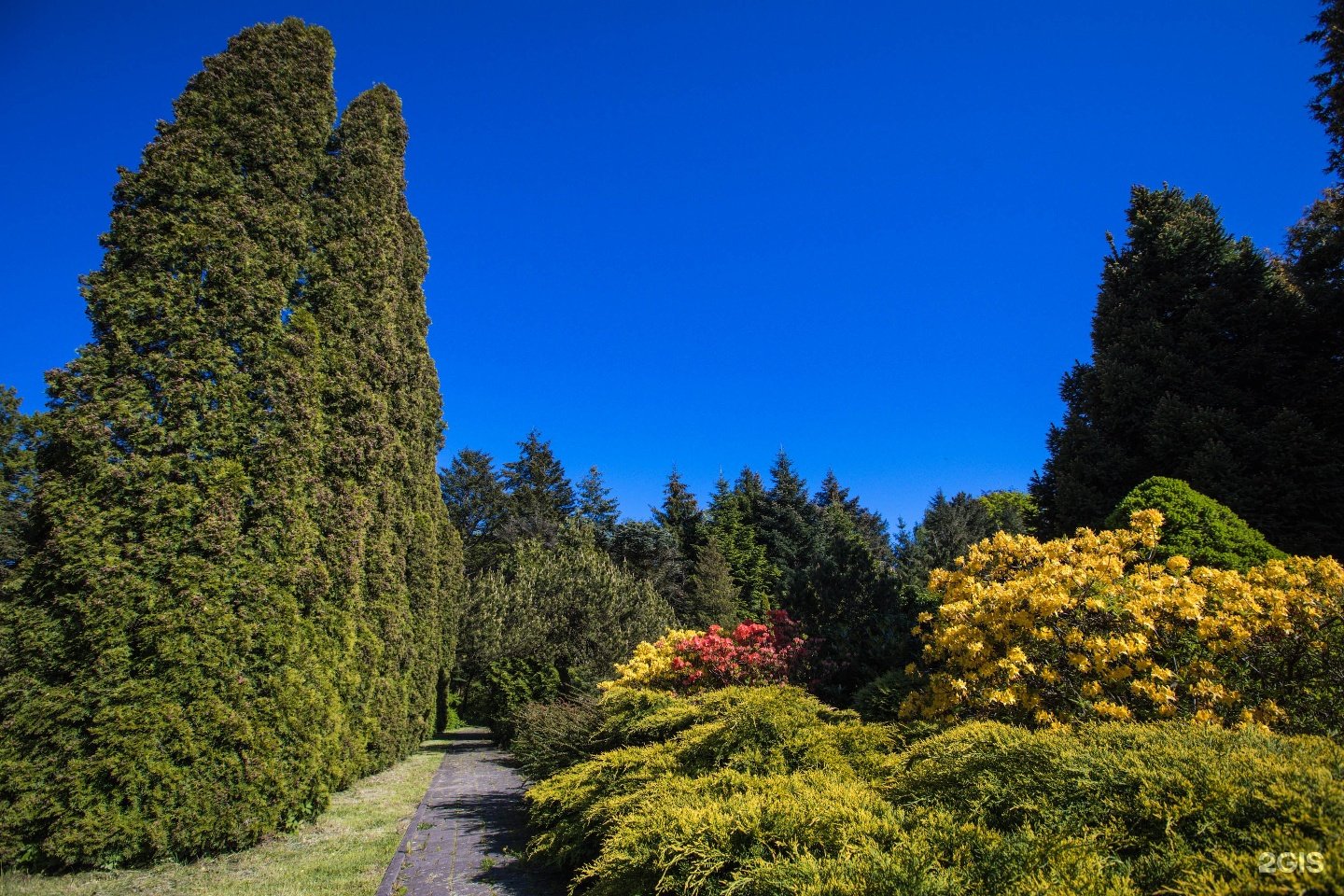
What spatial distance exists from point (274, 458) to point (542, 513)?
99.4ft

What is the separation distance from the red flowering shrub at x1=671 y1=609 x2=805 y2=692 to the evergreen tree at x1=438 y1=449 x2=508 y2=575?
31165 mm

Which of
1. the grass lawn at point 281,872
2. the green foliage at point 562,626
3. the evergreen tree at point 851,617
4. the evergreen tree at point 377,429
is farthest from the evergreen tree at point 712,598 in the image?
the grass lawn at point 281,872

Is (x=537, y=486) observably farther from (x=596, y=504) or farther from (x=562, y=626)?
(x=562, y=626)

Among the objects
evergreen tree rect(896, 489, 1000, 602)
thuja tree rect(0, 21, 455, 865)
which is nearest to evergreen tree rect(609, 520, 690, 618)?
evergreen tree rect(896, 489, 1000, 602)

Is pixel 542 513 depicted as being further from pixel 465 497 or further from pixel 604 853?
pixel 604 853

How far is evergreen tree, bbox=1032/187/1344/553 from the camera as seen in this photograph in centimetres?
1005

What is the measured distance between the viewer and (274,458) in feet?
21.1

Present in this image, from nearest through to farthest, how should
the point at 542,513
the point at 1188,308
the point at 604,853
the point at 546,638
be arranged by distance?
1. the point at 604,853
2. the point at 1188,308
3. the point at 546,638
4. the point at 542,513

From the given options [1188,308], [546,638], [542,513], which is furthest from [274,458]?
[542,513]

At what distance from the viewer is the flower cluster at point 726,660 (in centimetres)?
724

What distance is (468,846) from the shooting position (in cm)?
589

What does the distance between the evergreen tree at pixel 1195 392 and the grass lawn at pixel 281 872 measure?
1307 centimetres

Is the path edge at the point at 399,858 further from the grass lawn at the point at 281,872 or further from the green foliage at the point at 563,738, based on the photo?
the green foliage at the point at 563,738

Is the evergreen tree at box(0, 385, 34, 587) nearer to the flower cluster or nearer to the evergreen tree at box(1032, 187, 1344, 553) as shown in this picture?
the flower cluster
